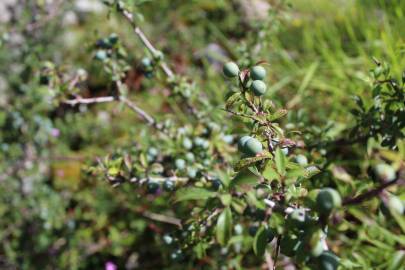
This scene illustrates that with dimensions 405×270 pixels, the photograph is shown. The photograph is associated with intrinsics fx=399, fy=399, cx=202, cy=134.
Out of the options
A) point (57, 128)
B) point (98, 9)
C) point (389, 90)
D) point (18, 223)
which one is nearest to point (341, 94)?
point (389, 90)

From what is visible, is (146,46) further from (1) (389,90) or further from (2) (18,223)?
(2) (18,223)

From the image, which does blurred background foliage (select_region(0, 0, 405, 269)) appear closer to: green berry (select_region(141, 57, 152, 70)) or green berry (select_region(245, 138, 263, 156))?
green berry (select_region(141, 57, 152, 70))

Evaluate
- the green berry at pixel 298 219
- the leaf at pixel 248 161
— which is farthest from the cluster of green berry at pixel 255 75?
the green berry at pixel 298 219

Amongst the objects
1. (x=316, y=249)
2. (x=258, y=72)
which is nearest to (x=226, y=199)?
(x=316, y=249)

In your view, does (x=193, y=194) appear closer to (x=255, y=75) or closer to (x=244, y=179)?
(x=244, y=179)

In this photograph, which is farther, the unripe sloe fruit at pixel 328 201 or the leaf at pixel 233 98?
the leaf at pixel 233 98

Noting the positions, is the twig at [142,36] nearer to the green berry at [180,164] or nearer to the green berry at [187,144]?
the green berry at [187,144]

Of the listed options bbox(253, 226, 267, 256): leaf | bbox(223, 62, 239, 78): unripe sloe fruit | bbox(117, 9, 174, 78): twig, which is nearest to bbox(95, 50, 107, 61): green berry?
bbox(117, 9, 174, 78): twig
